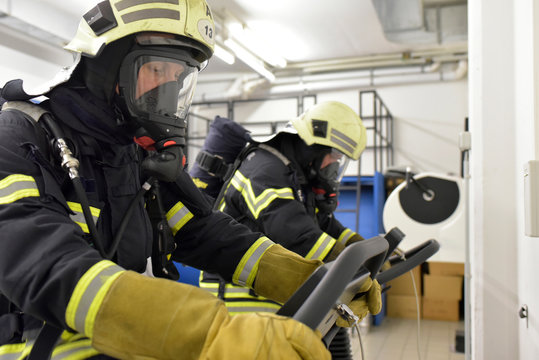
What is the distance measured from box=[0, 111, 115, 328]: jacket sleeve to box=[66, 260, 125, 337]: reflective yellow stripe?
10mm

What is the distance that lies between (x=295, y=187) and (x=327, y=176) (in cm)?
44

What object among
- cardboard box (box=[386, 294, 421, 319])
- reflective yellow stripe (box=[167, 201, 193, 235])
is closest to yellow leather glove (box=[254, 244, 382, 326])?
reflective yellow stripe (box=[167, 201, 193, 235])

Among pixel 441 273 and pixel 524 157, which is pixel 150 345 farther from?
pixel 441 273

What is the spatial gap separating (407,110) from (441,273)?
5.12 metres

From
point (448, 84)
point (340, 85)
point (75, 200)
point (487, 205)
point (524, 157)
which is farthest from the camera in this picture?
point (340, 85)

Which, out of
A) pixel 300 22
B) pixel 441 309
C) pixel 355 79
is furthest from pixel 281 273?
pixel 355 79

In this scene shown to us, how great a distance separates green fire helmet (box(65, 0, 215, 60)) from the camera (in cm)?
153

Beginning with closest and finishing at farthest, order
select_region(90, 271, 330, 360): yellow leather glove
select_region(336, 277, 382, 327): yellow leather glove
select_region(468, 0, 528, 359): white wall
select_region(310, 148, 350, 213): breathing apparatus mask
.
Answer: select_region(90, 271, 330, 360): yellow leather glove
select_region(336, 277, 382, 327): yellow leather glove
select_region(468, 0, 528, 359): white wall
select_region(310, 148, 350, 213): breathing apparatus mask

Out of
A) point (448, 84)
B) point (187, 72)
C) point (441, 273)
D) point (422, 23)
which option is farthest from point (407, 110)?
point (187, 72)

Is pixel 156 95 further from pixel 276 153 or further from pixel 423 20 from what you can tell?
pixel 423 20

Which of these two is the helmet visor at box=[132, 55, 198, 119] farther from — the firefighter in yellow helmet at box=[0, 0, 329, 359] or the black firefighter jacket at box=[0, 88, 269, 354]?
the black firefighter jacket at box=[0, 88, 269, 354]

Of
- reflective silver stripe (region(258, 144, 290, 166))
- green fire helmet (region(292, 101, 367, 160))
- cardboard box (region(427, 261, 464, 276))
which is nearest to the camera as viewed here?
reflective silver stripe (region(258, 144, 290, 166))

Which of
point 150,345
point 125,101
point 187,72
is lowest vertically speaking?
point 150,345

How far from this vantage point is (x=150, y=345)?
3.17ft
